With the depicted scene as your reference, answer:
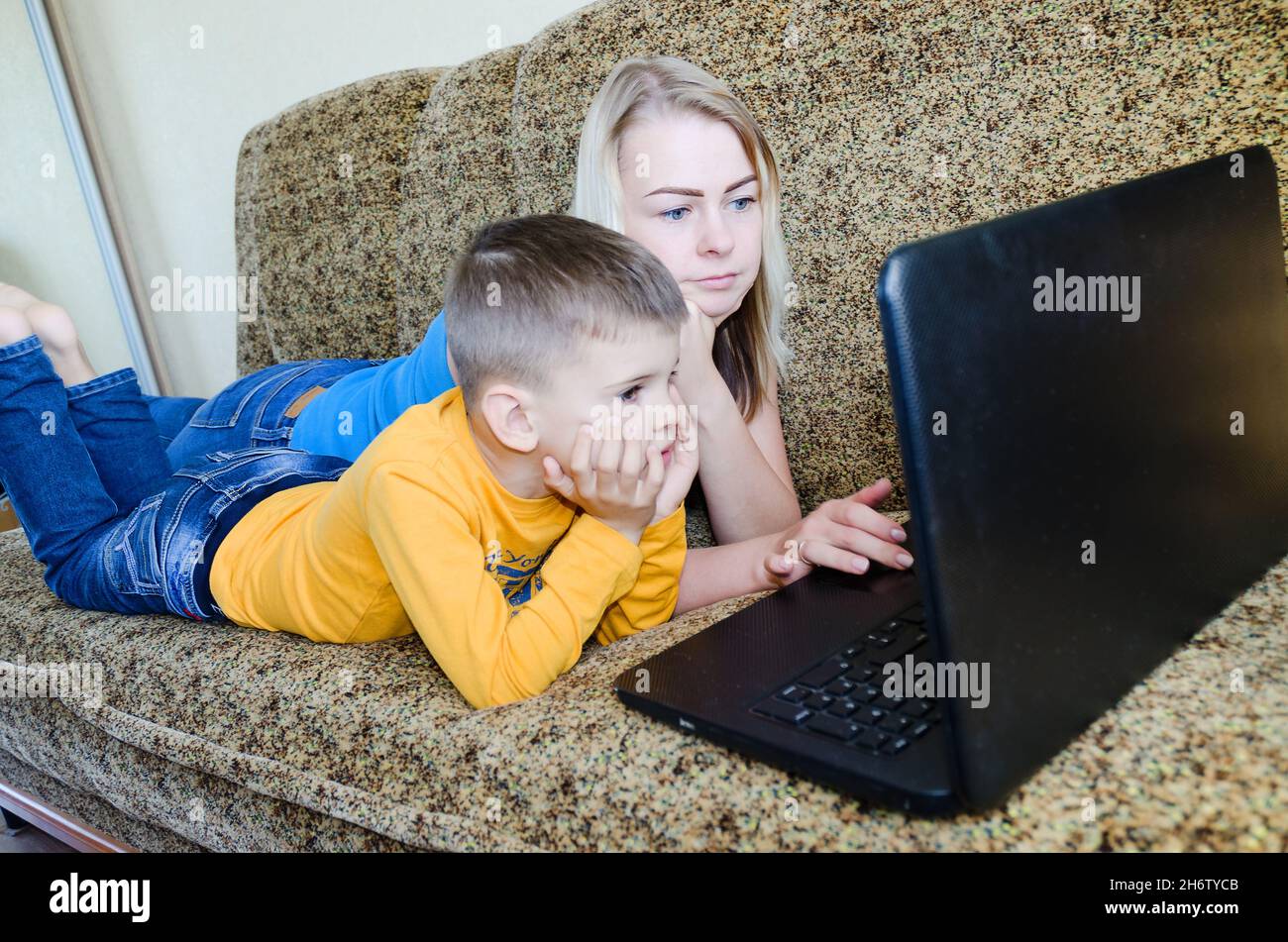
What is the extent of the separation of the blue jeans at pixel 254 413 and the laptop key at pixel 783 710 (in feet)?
3.07

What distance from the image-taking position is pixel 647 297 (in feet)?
2.55

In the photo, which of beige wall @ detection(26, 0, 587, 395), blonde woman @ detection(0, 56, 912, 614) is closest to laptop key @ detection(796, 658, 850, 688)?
blonde woman @ detection(0, 56, 912, 614)

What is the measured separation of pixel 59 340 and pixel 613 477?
800 mm

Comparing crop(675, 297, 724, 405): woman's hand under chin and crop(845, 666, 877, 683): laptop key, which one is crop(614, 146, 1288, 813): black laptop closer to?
crop(845, 666, 877, 683): laptop key

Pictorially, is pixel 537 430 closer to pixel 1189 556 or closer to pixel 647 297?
pixel 647 297

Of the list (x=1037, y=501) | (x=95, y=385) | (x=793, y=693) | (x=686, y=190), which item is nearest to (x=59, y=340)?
(x=95, y=385)

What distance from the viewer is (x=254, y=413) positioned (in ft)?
4.33

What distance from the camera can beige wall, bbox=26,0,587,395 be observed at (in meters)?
1.91

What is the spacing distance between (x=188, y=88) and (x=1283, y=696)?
2724 millimetres

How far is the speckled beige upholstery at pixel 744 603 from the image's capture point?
1.65ft

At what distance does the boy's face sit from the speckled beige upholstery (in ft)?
0.62

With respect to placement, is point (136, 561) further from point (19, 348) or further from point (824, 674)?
point (824, 674)

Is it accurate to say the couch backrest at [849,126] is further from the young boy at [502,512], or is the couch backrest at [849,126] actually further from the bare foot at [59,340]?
the bare foot at [59,340]
